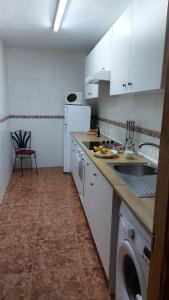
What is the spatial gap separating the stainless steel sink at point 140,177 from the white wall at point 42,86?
294 cm

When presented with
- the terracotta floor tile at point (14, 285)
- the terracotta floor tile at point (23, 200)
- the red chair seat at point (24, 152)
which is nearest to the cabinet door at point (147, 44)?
the terracotta floor tile at point (14, 285)

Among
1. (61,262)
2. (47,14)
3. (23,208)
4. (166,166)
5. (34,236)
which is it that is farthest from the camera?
(23,208)

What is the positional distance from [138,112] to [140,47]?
0.88 m

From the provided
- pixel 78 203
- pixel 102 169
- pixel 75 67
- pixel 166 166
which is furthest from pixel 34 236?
pixel 75 67

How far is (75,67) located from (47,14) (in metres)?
2.00

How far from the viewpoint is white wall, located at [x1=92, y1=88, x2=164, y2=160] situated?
2.09 m

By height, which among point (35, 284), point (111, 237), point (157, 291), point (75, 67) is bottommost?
point (35, 284)

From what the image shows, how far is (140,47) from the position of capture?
1697mm

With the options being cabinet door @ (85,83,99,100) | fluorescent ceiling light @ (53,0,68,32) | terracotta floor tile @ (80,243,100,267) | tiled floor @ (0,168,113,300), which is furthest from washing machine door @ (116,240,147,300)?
cabinet door @ (85,83,99,100)

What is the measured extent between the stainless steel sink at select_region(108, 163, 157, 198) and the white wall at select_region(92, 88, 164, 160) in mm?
173

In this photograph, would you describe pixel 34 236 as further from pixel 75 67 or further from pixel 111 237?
pixel 75 67

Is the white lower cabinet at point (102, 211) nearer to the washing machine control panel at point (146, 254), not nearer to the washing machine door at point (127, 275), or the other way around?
the washing machine door at point (127, 275)

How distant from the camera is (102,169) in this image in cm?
187

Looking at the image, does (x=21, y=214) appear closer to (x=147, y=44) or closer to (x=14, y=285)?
(x=14, y=285)
